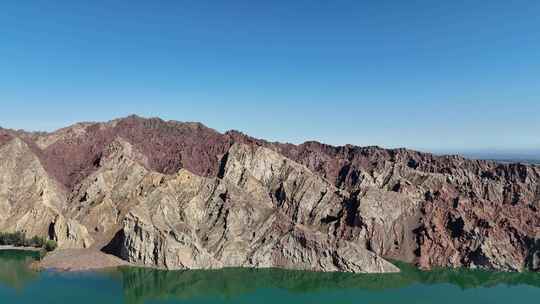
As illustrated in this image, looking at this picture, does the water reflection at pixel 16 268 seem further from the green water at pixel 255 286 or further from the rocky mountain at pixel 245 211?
the rocky mountain at pixel 245 211

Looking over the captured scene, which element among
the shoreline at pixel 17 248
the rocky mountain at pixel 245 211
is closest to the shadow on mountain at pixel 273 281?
the rocky mountain at pixel 245 211

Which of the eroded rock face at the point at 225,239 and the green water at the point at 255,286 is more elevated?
the eroded rock face at the point at 225,239

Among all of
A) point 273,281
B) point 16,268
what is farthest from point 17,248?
point 273,281

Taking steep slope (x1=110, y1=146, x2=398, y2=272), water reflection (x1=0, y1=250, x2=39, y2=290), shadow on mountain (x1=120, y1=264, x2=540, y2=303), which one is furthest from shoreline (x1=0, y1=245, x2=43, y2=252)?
shadow on mountain (x1=120, y1=264, x2=540, y2=303)

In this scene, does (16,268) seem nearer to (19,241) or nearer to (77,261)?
(77,261)

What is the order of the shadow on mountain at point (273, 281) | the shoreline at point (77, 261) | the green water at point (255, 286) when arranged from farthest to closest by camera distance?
1. the shoreline at point (77, 261)
2. the shadow on mountain at point (273, 281)
3. the green water at point (255, 286)

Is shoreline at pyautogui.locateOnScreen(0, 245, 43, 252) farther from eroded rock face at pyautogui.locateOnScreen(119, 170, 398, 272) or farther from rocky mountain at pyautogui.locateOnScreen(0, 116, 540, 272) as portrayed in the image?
eroded rock face at pyautogui.locateOnScreen(119, 170, 398, 272)
